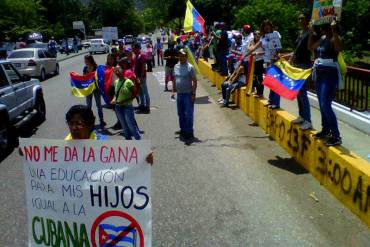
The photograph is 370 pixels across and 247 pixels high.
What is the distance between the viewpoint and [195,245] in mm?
4711

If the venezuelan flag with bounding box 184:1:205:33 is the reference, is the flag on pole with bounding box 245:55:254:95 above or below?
below

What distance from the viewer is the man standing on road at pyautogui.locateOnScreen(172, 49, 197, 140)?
9.02 m

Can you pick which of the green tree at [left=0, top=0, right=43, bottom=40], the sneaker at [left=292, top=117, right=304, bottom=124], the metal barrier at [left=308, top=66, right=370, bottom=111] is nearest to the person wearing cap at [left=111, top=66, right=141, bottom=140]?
the sneaker at [left=292, top=117, right=304, bottom=124]

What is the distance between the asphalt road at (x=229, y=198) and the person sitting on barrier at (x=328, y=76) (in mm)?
763

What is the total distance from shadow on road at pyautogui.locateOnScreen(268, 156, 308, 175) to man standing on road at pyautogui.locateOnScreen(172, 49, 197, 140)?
216 centimetres

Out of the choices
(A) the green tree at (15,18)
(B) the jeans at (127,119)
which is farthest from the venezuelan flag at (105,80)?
(A) the green tree at (15,18)

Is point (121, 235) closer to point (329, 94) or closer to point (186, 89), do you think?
point (329, 94)

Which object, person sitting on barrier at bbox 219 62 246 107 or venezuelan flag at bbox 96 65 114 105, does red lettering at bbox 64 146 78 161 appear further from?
person sitting on barrier at bbox 219 62 246 107

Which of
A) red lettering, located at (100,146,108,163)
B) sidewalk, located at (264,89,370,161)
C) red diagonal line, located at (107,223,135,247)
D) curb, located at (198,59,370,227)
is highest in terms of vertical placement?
red lettering, located at (100,146,108,163)

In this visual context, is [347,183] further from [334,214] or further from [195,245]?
[195,245]

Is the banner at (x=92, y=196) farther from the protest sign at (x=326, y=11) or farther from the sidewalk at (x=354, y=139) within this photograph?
the sidewalk at (x=354, y=139)

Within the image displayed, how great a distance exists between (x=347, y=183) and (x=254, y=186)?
1350 millimetres

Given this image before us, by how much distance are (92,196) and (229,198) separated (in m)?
2.91

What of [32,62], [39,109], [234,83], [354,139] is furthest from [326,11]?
[32,62]
